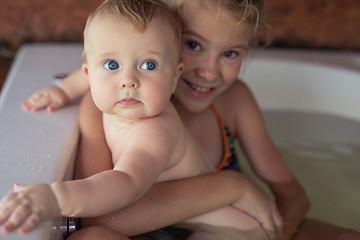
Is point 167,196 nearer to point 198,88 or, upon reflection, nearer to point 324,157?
point 198,88

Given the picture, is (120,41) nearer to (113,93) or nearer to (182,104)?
(113,93)

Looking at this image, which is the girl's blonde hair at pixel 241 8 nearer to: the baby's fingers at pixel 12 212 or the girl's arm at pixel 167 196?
the girl's arm at pixel 167 196

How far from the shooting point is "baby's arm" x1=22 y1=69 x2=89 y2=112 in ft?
3.98

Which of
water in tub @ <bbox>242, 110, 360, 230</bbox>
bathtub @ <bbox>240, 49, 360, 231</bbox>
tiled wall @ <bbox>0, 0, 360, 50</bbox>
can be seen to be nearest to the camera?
water in tub @ <bbox>242, 110, 360, 230</bbox>

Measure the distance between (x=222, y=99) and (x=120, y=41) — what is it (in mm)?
525

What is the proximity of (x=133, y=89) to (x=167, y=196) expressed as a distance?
249 millimetres

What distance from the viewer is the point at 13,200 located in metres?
0.74

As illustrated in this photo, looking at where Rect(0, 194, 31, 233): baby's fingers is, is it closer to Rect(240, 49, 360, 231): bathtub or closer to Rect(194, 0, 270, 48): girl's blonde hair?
Rect(194, 0, 270, 48): girl's blonde hair

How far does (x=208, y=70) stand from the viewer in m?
1.12

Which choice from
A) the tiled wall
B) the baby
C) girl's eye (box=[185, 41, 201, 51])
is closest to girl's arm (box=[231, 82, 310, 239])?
girl's eye (box=[185, 41, 201, 51])

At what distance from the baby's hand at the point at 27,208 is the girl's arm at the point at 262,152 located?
706 millimetres

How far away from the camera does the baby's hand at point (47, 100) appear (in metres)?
1.21

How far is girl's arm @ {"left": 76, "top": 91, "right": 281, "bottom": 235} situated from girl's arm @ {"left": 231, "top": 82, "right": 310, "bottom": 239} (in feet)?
0.73

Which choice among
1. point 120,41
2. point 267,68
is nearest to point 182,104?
point 120,41
